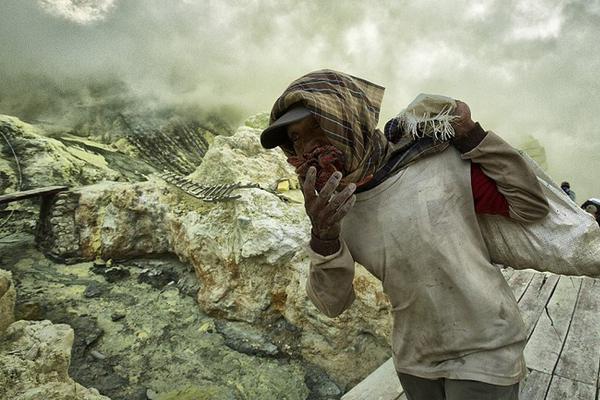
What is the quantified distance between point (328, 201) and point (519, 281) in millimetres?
2598

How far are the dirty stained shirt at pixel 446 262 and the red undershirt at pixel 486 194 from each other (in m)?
0.02

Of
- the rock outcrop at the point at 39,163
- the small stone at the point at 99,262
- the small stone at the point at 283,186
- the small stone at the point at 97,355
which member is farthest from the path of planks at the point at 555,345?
the rock outcrop at the point at 39,163

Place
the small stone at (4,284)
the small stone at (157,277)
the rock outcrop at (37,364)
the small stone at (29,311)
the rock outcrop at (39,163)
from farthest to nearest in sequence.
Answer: the rock outcrop at (39,163) → the small stone at (157,277) → the small stone at (29,311) → the small stone at (4,284) → the rock outcrop at (37,364)

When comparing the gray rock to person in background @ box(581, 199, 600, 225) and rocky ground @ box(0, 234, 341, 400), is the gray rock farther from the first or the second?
person in background @ box(581, 199, 600, 225)

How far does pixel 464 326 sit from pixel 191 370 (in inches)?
154

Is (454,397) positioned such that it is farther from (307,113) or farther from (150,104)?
(150,104)

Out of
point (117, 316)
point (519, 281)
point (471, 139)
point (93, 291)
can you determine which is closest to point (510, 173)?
point (471, 139)

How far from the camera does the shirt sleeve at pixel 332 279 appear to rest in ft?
3.42

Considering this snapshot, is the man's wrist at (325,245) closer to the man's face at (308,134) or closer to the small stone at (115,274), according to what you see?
the man's face at (308,134)

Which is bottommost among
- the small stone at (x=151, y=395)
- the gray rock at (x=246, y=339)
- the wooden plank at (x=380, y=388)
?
the small stone at (x=151, y=395)

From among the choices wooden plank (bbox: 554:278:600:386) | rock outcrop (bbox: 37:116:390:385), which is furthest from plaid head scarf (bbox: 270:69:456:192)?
rock outcrop (bbox: 37:116:390:385)

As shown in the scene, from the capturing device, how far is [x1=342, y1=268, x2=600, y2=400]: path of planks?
1805 millimetres

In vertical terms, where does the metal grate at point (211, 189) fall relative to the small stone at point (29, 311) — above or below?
above

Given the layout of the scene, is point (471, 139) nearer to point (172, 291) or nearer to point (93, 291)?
point (172, 291)
